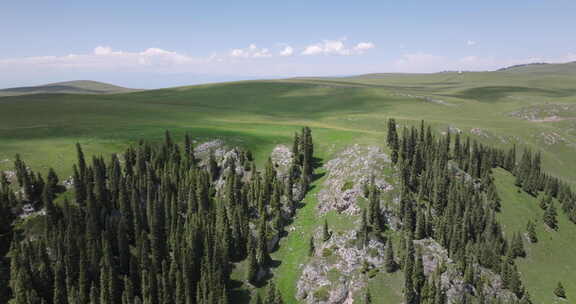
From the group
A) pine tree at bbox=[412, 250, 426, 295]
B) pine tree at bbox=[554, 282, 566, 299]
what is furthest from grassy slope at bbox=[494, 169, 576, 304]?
pine tree at bbox=[412, 250, 426, 295]

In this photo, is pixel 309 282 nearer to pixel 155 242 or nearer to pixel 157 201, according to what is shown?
pixel 155 242

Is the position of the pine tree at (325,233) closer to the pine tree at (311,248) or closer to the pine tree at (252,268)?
the pine tree at (311,248)

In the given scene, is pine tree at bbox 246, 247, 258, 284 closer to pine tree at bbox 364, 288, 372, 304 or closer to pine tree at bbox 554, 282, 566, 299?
pine tree at bbox 364, 288, 372, 304

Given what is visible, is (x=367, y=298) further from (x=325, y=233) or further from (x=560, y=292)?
(x=560, y=292)

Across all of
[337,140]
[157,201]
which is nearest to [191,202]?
[157,201]

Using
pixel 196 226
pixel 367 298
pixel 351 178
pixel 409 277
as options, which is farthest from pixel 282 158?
pixel 409 277

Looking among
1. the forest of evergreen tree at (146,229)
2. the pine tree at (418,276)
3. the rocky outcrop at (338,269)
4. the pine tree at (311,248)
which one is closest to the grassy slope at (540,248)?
the pine tree at (418,276)
